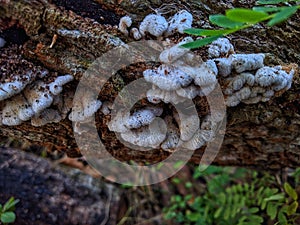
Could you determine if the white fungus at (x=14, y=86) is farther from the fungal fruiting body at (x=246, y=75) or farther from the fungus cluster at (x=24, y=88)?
the fungal fruiting body at (x=246, y=75)

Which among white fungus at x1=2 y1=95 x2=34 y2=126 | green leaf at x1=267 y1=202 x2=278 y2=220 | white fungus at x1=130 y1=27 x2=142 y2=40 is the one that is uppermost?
white fungus at x1=130 y1=27 x2=142 y2=40

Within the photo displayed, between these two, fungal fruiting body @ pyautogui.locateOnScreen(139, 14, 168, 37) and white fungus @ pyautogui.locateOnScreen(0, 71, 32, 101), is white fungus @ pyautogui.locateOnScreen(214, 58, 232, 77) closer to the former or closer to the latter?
fungal fruiting body @ pyautogui.locateOnScreen(139, 14, 168, 37)

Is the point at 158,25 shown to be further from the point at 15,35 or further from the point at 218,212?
the point at 218,212

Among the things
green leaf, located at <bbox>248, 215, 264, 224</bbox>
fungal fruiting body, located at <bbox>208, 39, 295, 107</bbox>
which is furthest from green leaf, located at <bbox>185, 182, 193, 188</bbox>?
fungal fruiting body, located at <bbox>208, 39, 295, 107</bbox>

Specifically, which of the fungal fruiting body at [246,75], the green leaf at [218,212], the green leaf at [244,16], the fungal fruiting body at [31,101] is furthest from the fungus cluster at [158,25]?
the green leaf at [218,212]

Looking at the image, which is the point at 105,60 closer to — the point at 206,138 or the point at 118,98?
the point at 118,98

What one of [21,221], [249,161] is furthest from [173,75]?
[21,221]
